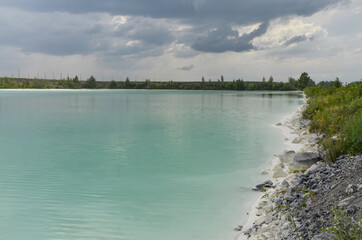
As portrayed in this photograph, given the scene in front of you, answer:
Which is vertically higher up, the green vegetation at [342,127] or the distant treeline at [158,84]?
the distant treeline at [158,84]

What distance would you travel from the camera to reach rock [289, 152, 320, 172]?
8703 millimetres

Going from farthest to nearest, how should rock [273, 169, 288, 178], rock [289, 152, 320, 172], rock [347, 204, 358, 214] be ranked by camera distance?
1. rock [273, 169, 288, 178]
2. rock [289, 152, 320, 172]
3. rock [347, 204, 358, 214]

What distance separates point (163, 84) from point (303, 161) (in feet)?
609

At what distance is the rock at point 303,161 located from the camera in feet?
28.6

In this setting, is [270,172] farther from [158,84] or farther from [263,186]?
[158,84]

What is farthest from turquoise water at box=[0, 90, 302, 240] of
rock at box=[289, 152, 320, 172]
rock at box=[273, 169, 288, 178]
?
rock at box=[289, 152, 320, 172]

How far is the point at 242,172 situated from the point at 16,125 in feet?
62.6

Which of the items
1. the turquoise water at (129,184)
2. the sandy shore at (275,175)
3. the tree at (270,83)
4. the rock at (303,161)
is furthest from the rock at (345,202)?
the tree at (270,83)

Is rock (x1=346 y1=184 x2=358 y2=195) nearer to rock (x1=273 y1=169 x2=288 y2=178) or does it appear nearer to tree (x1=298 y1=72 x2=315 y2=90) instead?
rock (x1=273 y1=169 x2=288 y2=178)

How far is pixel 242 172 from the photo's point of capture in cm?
1019

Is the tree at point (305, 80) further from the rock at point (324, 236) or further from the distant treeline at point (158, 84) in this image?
the rock at point (324, 236)

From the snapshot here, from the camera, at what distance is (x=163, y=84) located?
192 m

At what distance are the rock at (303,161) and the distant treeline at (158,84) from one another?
13985 cm

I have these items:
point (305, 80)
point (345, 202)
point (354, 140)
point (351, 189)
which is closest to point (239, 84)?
point (305, 80)
